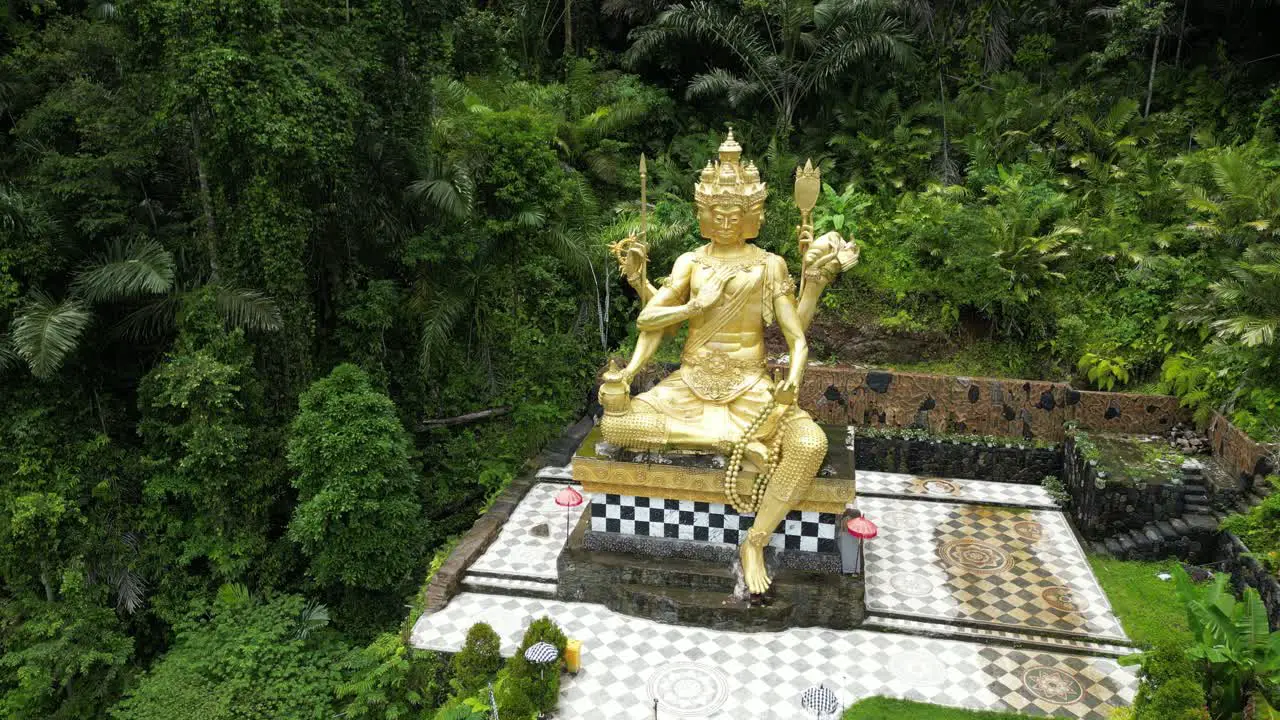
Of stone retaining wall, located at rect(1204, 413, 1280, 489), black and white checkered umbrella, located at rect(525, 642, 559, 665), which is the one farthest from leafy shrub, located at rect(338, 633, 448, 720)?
stone retaining wall, located at rect(1204, 413, 1280, 489)

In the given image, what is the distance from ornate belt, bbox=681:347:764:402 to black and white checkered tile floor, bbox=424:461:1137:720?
218 cm

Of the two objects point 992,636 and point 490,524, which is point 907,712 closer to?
point 992,636

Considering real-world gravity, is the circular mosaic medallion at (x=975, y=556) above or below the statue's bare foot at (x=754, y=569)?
below

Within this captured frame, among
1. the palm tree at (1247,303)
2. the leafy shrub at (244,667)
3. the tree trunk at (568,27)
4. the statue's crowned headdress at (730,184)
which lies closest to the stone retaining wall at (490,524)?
the leafy shrub at (244,667)

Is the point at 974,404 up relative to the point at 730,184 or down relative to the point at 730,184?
down

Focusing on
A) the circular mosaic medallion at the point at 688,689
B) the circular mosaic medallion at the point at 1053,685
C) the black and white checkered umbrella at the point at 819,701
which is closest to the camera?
the black and white checkered umbrella at the point at 819,701

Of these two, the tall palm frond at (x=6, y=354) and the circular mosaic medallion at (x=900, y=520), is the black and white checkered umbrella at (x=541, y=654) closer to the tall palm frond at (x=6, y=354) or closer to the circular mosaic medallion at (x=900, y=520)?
the circular mosaic medallion at (x=900, y=520)

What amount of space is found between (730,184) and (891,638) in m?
4.38

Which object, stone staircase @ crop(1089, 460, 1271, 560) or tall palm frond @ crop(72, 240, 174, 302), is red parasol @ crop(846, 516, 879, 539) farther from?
tall palm frond @ crop(72, 240, 174, 302)

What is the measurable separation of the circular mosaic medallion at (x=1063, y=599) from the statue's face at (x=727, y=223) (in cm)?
448

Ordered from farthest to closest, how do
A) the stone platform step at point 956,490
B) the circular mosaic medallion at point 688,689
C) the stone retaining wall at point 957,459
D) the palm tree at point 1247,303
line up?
the stone retaining wall at point 957,459, the stone platform step at point 956,490, the palm tree at point 1247,303, the circular mosaic medallion at point 688,689

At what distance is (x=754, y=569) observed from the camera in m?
8.24

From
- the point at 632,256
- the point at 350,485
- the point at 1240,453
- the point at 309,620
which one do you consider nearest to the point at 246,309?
the point at 350,485

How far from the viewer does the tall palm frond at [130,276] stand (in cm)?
991
